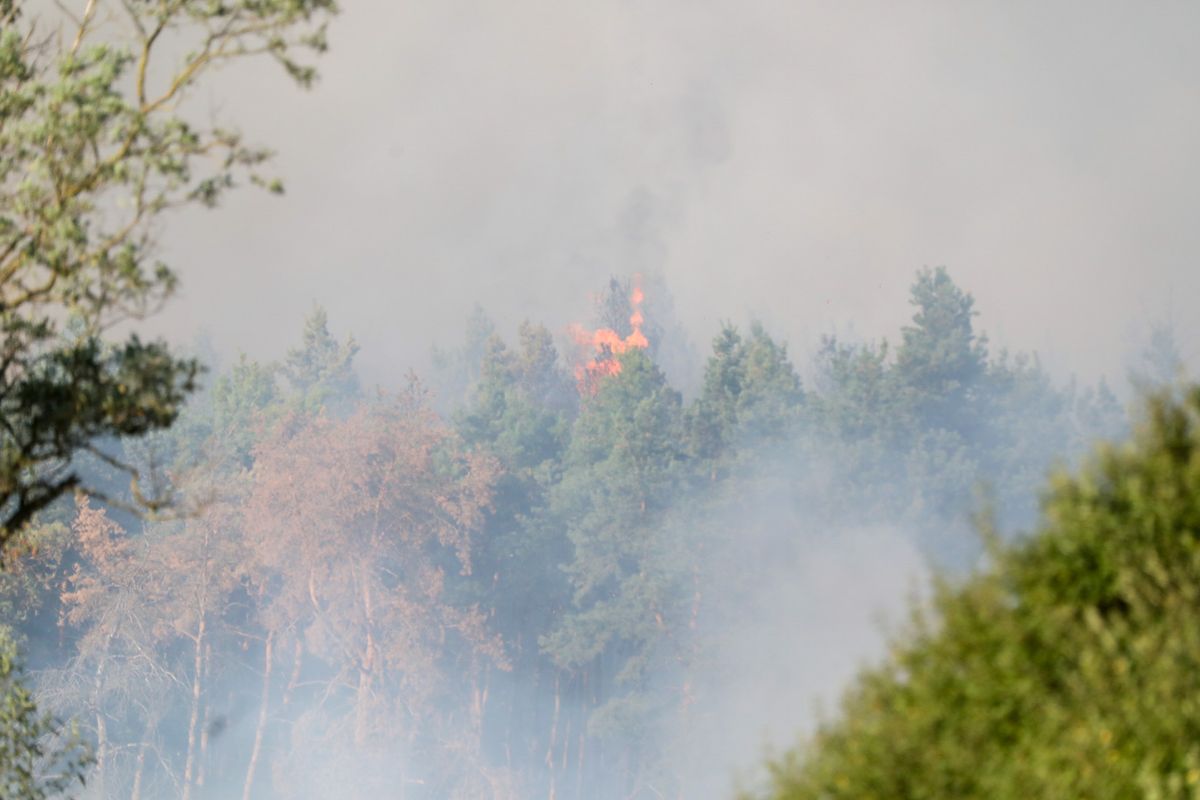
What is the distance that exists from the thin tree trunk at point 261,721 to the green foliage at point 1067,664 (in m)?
57.6

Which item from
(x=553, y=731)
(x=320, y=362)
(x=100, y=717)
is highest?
(x=320, y=362)

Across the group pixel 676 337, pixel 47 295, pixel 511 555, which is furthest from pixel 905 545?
pixel 676 337

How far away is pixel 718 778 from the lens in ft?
188

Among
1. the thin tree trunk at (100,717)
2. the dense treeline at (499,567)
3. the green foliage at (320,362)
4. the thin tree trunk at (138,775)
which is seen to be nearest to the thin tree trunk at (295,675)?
the dense treeline at (499,567)

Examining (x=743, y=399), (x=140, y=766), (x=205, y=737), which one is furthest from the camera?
(x=205, y=737)

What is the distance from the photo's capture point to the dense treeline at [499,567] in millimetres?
58156

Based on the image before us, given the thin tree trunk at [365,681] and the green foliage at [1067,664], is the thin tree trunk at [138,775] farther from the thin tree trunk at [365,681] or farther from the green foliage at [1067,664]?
the green foliage at [1067,664]

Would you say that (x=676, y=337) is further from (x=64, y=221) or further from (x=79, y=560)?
(x=64, y=221)

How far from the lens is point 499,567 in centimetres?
6500

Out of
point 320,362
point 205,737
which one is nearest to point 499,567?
point 205,737

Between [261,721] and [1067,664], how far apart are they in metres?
60.5

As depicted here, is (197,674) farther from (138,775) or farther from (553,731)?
(553,731)

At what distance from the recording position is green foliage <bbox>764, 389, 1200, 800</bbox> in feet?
24.9

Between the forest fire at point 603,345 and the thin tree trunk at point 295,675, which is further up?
the forest fire at point 603,345
